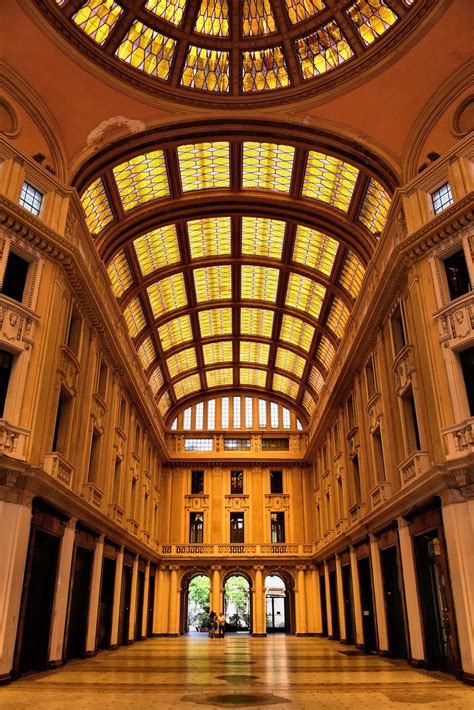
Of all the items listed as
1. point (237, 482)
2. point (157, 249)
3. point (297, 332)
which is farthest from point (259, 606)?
point (157, 249)

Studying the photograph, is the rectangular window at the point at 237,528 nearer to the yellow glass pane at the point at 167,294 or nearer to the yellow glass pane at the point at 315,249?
the yellow glass pane at the point at 167,294

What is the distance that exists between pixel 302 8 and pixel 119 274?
41.5 feet

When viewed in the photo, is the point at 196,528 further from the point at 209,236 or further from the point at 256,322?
the point at 209,236

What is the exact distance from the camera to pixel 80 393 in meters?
18.2

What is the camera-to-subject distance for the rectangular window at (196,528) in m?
37.1

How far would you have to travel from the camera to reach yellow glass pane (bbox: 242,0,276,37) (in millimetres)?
18106

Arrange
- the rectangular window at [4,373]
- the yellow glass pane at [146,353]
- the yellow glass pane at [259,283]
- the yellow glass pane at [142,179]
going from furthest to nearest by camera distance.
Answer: the yellow glass pane at [146,353] → the yellow glass pane at [259,283] → the yellow glass pane at [142,179] → the rectangular window at [4,373]

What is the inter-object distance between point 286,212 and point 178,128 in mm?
6230

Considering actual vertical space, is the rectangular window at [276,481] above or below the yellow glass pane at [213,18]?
below

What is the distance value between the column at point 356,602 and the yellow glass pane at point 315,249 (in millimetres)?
12673

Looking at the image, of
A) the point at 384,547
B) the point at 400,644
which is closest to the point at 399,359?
the point at 384,547

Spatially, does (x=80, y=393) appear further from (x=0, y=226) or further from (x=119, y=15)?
(x=119, y=15)

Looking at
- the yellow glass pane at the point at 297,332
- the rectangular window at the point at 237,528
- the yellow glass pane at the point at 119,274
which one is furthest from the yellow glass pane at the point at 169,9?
the rectangular window at the point at 237,528

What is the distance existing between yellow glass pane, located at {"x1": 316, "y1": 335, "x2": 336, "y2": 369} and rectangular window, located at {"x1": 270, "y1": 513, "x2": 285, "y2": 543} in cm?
1139
